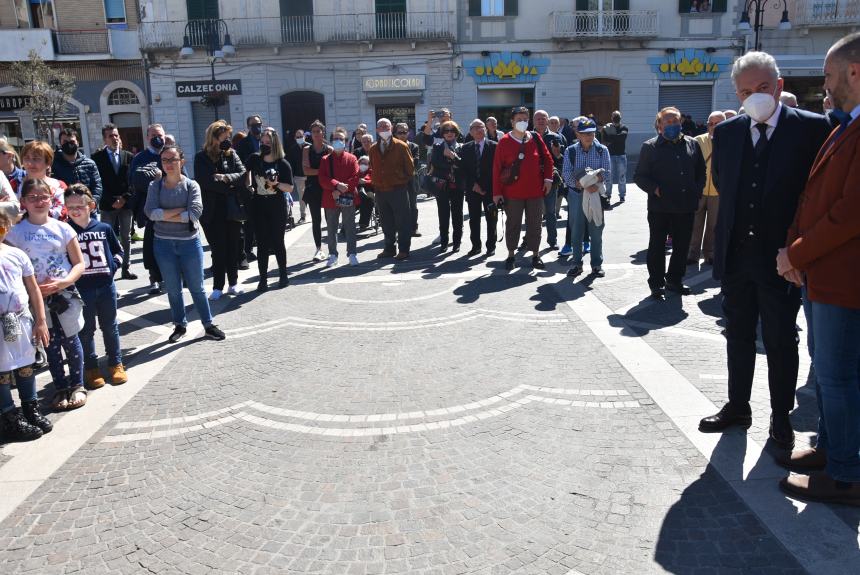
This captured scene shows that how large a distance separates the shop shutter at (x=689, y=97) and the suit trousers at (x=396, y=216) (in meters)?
20.9

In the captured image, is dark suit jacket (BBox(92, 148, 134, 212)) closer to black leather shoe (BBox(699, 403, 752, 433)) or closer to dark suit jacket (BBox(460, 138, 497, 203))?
dark suit jacket (BBox(460, 138, 497, 203))

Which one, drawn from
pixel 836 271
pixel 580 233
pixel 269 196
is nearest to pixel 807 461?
pixel 836 271

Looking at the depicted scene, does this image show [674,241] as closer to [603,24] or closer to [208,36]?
[603,24]

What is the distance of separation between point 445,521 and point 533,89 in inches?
1025

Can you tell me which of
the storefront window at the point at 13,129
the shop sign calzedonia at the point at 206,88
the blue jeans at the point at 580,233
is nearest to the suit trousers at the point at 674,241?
the blue jeans at the point at 580,233

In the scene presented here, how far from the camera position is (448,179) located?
10578 millimetres

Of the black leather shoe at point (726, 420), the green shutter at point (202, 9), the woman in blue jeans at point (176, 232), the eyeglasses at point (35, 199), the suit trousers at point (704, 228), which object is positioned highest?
the green shutter at point (202, 9)

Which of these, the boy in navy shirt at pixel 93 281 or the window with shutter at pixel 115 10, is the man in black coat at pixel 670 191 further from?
the window with shutter at pixel 115 10

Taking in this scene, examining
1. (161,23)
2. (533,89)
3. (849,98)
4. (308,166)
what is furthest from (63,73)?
(849,98)

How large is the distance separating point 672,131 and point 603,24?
2162 cm

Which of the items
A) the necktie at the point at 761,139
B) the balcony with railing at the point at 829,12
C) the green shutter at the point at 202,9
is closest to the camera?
the necktie at the point at 761,139

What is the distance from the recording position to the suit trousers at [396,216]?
10.2m

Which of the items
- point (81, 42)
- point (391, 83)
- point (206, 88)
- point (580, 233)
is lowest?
point (580, 233)

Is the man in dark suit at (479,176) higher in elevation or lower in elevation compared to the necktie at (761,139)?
lower
